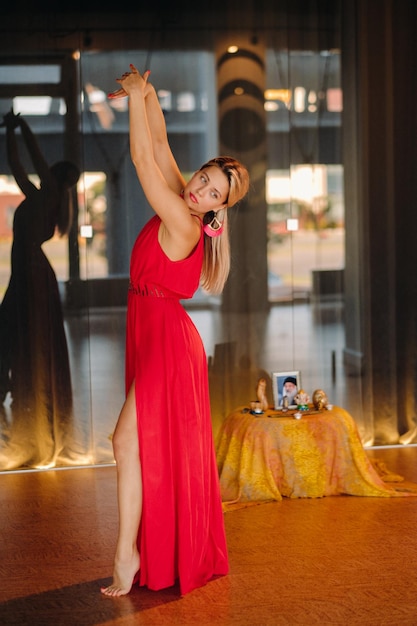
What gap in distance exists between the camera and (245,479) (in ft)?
13.8

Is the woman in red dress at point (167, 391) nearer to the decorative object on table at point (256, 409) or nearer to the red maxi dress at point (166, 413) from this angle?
the red maxi dress at point (166, 413)

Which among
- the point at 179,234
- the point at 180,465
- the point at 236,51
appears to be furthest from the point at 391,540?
the point at 236,51

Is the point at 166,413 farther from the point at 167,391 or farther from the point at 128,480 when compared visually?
the point at 128,480

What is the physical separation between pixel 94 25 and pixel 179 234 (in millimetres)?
2364

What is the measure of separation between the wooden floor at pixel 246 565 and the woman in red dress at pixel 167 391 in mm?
157

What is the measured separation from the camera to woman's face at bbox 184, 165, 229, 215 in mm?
2951

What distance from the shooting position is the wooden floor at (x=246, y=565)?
2.89 metres

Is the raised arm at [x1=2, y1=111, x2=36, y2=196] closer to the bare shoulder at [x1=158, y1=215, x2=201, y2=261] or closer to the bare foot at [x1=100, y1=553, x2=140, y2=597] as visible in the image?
the bare shoulder at [x1=158, y1=215, x2=201, y2=261]

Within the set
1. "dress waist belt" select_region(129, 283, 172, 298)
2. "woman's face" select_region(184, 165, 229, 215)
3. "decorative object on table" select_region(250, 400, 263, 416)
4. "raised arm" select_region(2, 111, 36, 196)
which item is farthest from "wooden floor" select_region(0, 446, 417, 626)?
"raised arm" select_region(2, 111, 36, 196)

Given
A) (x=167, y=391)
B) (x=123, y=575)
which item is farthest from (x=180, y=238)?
(x=123, y=575)

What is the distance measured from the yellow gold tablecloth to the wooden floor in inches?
3.1

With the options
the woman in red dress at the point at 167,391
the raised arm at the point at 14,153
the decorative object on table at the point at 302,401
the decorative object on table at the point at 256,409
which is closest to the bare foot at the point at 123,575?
the woman in red dress at the point at 167,391

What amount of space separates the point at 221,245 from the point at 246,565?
118 centimetres

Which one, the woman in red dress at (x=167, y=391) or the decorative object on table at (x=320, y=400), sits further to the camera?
the decorative object on table at (x=320, y=400)
